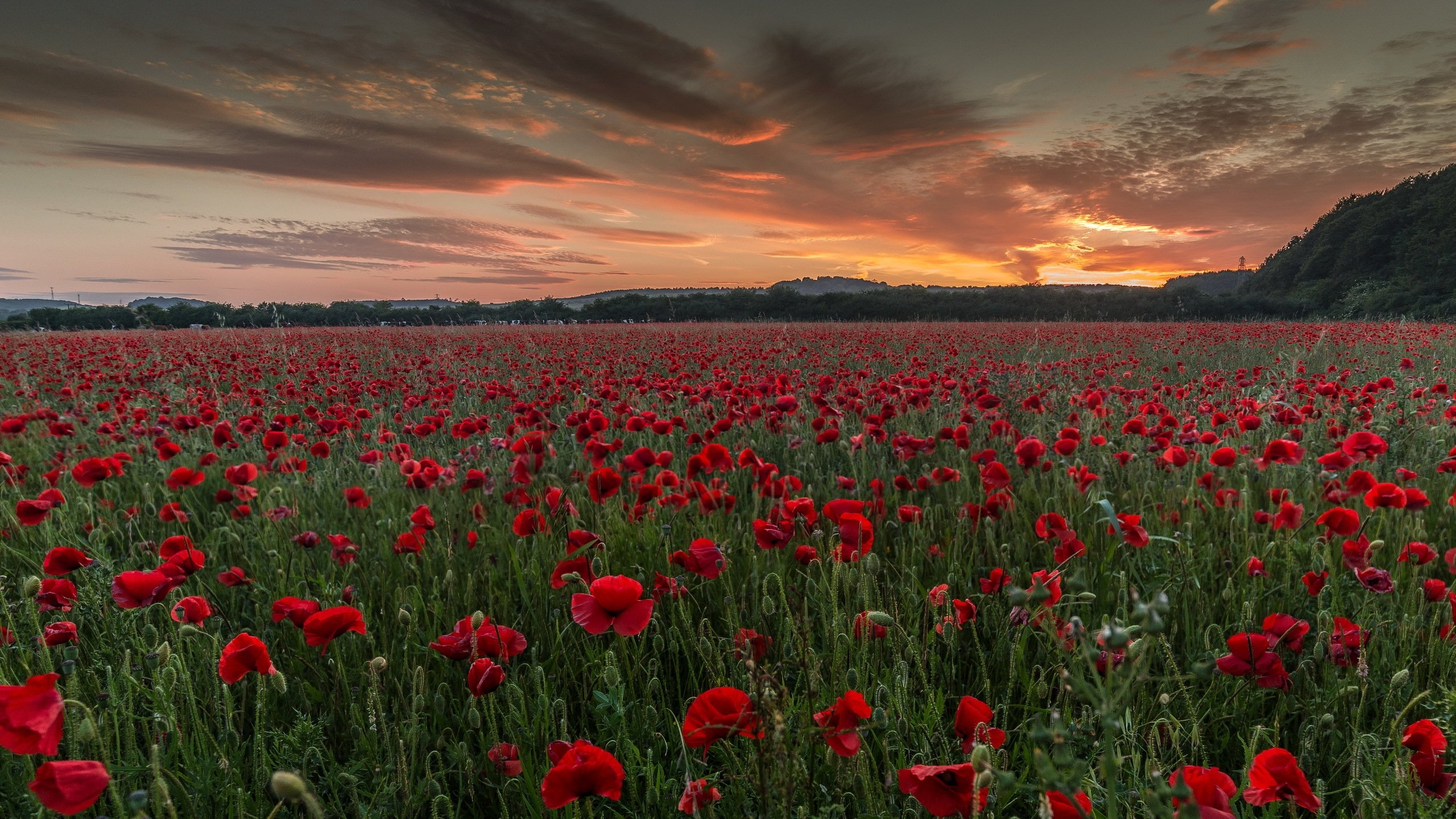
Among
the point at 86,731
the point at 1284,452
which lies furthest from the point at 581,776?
the point at 1284,452

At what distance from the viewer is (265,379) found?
8.51 metres

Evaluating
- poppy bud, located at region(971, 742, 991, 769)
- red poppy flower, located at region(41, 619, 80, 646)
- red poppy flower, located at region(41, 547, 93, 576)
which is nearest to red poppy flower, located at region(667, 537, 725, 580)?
poppy bud, located at region(971, 742, 991, 769)

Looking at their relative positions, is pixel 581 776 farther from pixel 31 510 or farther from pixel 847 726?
pixel 31 510

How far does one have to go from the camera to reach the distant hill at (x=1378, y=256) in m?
39.0

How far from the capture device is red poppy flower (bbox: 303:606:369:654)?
1.41 m

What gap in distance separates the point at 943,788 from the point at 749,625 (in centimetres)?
133

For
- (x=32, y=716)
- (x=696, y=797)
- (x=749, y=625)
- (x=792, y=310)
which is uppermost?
(x=792, y=310)

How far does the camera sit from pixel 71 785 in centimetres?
97

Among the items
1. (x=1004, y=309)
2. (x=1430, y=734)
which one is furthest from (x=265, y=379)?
(x=1004, y=309)

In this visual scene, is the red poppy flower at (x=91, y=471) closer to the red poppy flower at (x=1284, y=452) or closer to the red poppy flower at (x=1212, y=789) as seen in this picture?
the red poppy flower at (x=1212, y=789)

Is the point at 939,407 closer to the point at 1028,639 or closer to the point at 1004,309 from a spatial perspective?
the point at 1028,639

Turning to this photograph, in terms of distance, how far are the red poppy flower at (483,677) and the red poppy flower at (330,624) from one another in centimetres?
24

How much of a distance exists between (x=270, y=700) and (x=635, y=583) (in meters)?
1.28

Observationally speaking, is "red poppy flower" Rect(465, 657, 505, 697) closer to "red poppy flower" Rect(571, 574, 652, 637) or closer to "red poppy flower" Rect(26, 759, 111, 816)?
"red poppy flower" Rect(571, 574, 652, 637)
